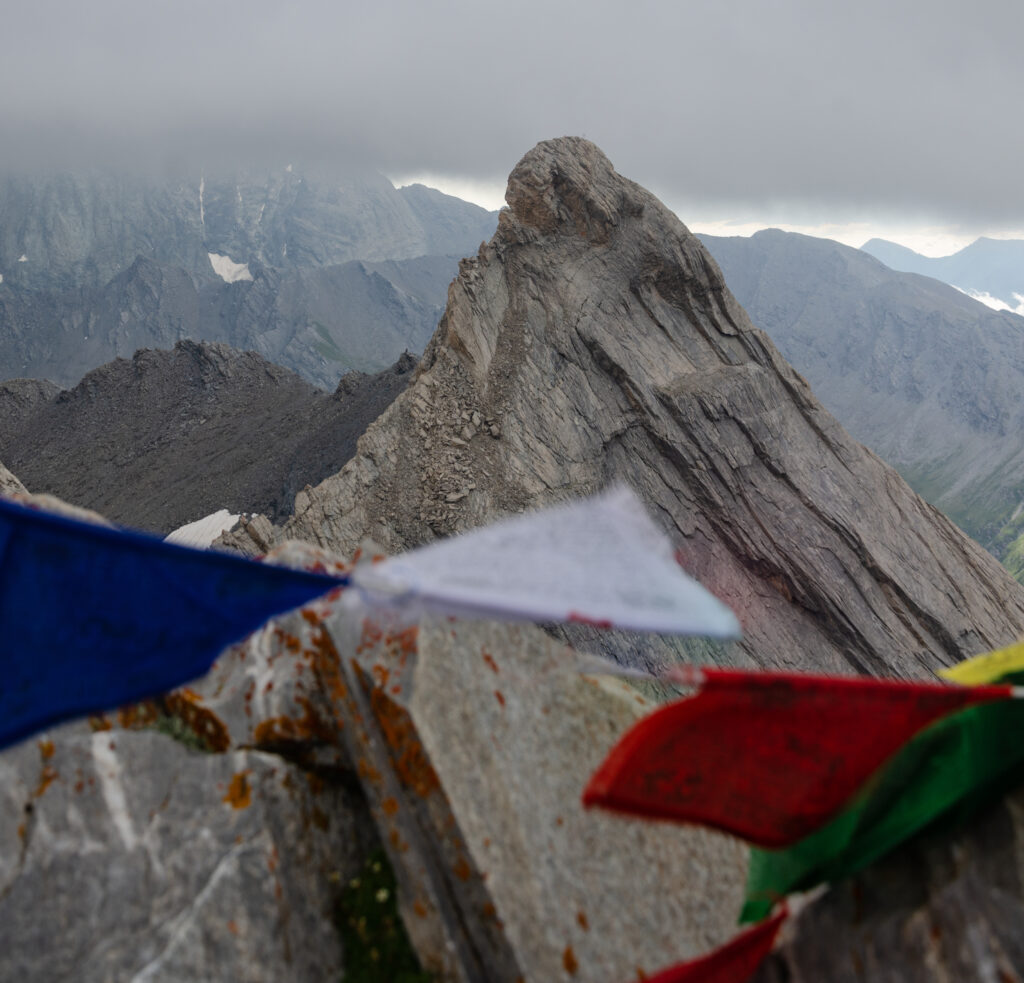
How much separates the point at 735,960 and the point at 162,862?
4345 mm

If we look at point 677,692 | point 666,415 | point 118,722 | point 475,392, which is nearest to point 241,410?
point 475,392

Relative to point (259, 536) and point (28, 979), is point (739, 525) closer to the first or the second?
point (259, 536)

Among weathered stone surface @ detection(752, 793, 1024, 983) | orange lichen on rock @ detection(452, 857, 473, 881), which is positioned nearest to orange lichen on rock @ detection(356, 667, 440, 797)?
orange lichen on rock @ detection(452, 857, 473, 881)

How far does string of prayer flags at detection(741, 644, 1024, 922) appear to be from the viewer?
3721 mm

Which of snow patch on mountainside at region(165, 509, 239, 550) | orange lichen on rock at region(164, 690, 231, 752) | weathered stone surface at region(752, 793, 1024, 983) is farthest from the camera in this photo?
snow patch on mountainside at region(165, 509, 239, 550)

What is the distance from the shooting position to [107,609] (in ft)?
14.3

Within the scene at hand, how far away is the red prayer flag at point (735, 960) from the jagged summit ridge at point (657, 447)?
22.0 meters

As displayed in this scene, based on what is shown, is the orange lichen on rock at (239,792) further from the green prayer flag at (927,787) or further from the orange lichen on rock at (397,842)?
the green prayer flag at (927,787)

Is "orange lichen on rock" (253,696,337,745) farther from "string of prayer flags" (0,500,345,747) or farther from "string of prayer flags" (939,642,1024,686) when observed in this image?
"string of prayer flags" (939,642,1024,686)

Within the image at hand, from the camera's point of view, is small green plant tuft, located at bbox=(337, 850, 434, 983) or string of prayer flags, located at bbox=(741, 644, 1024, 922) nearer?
string of prayer flags, located at bbox=(741, 644, 1024, 922)

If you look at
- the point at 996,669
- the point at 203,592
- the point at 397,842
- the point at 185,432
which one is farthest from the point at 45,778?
the point at 185,432

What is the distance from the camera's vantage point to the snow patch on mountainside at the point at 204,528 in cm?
4194

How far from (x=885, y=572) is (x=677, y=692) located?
1075cm

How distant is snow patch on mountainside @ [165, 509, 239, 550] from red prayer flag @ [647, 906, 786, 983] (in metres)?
41.2
